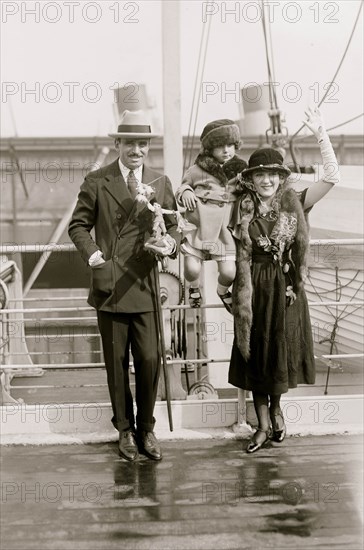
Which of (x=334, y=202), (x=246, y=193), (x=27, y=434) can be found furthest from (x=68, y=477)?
(x=334, y=202)

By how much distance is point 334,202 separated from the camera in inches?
332

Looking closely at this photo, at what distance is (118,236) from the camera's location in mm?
3312

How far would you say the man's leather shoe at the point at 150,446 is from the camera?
339cm

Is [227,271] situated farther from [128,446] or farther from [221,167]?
[128,446]

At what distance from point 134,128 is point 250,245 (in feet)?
2.44

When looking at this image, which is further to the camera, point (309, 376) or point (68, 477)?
point (309, 376)

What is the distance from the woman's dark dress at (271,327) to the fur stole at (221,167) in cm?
26

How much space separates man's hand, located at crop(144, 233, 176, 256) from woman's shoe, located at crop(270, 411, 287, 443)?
990 millimetres

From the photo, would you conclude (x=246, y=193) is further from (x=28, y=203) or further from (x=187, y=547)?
(x=28, y=203)

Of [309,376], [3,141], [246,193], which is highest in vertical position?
[3,141]

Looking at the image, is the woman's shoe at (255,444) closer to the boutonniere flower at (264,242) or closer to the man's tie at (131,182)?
the boutonniere flower at (264,242)

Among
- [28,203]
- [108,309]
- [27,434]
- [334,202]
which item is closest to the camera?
[108,309]

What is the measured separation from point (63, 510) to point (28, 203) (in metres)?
19.4

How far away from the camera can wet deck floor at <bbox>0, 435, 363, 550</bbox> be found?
103 inches
